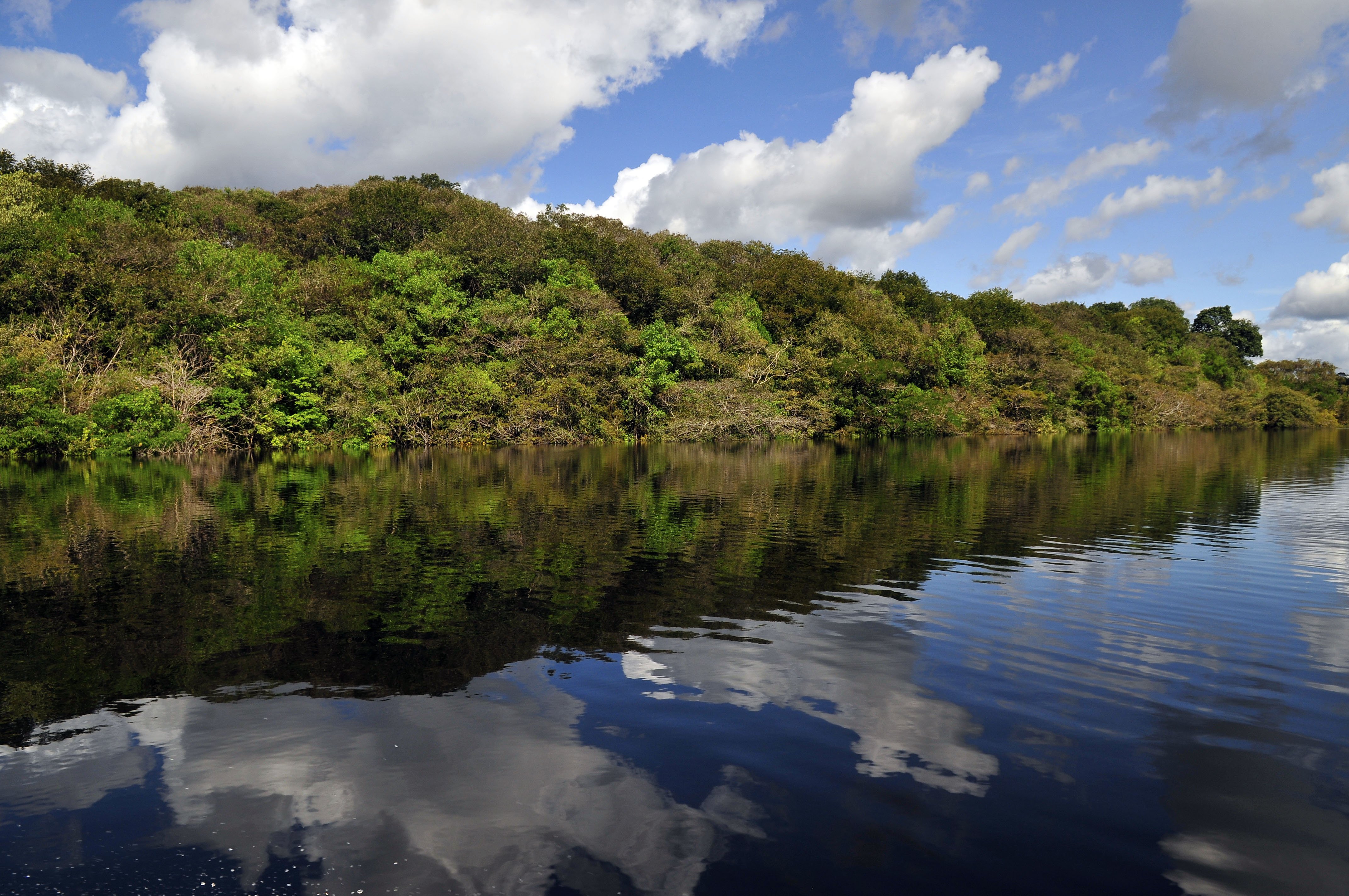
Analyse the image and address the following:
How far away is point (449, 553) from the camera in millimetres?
16266

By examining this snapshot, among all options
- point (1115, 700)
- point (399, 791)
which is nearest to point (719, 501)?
point (1115, 700)

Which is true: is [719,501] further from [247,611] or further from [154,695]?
[154,695]

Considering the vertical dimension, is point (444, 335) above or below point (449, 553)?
above

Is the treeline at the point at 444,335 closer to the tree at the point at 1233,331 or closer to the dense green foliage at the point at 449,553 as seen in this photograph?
the dense green foliage at the point at 449,553

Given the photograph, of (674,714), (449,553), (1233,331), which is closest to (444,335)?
(449,553)

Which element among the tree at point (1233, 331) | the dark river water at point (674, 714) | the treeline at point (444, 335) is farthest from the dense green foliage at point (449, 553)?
the tree at point (1233, 331)

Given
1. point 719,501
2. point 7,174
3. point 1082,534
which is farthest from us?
point 7,174

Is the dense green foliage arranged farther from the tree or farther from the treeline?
the tree

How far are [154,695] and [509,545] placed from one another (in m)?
9.07

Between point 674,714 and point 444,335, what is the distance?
194ft

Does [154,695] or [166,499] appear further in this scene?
[166,499]

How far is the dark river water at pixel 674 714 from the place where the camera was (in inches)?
211

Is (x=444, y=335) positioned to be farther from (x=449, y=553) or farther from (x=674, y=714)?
(x=674, y=714)

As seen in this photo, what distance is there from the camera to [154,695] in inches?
328
